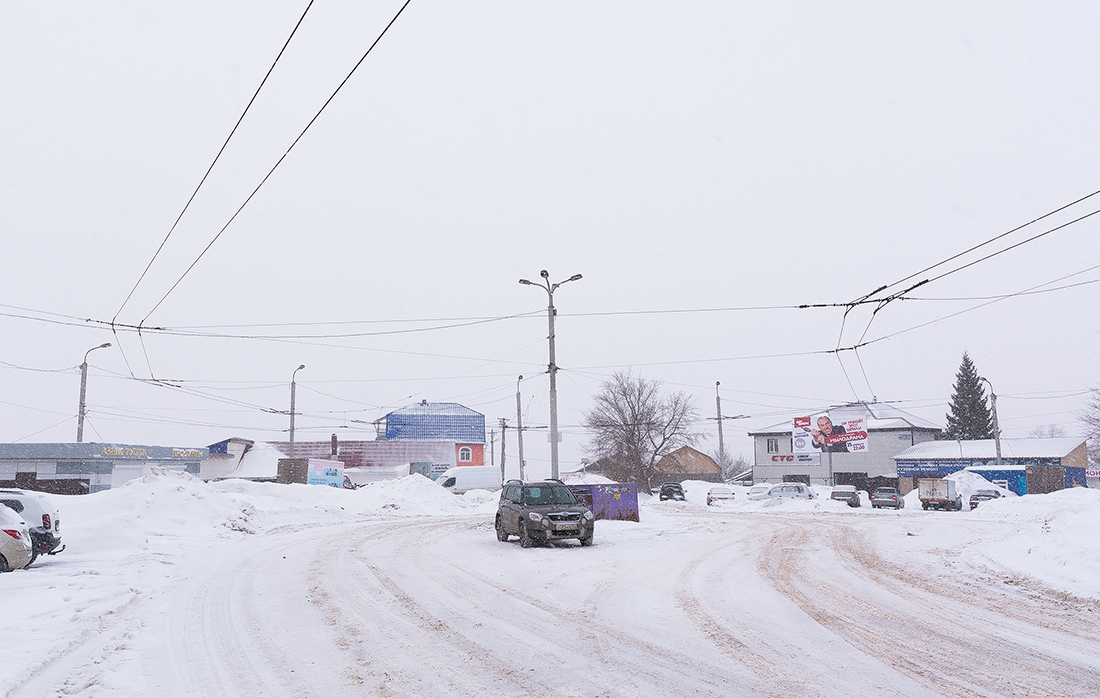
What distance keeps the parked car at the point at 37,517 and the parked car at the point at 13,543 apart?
4.87ft

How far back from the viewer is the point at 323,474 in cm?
5547

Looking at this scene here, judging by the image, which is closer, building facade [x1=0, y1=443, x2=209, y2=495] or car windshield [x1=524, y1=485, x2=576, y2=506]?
car windshield [x1=524, y1=485, x2=576, y2=506]

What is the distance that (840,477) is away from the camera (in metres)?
75.6

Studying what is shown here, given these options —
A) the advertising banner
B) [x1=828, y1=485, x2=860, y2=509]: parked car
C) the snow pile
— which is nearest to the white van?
the advertising banner

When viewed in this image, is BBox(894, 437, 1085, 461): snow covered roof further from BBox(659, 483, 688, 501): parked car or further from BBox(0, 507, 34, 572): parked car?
BBox(0, 507, 34, 572): parked car

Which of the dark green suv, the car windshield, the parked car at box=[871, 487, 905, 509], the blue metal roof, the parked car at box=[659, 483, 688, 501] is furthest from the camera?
the blue metal roof

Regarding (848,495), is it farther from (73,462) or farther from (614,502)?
(73,462)

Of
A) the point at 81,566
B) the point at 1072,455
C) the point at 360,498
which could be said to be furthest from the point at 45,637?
the point at 1072,455

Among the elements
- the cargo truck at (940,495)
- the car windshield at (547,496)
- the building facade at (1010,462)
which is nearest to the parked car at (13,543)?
the car windshield at (547,496)

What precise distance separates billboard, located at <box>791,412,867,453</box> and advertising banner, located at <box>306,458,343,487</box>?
153 ft

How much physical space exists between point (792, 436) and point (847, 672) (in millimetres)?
76613

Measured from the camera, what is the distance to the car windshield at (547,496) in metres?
19.6

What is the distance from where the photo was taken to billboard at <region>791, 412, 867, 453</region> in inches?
2928

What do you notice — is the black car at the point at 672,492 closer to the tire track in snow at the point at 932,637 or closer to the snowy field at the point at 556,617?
the snowy field at the point at 556,617
